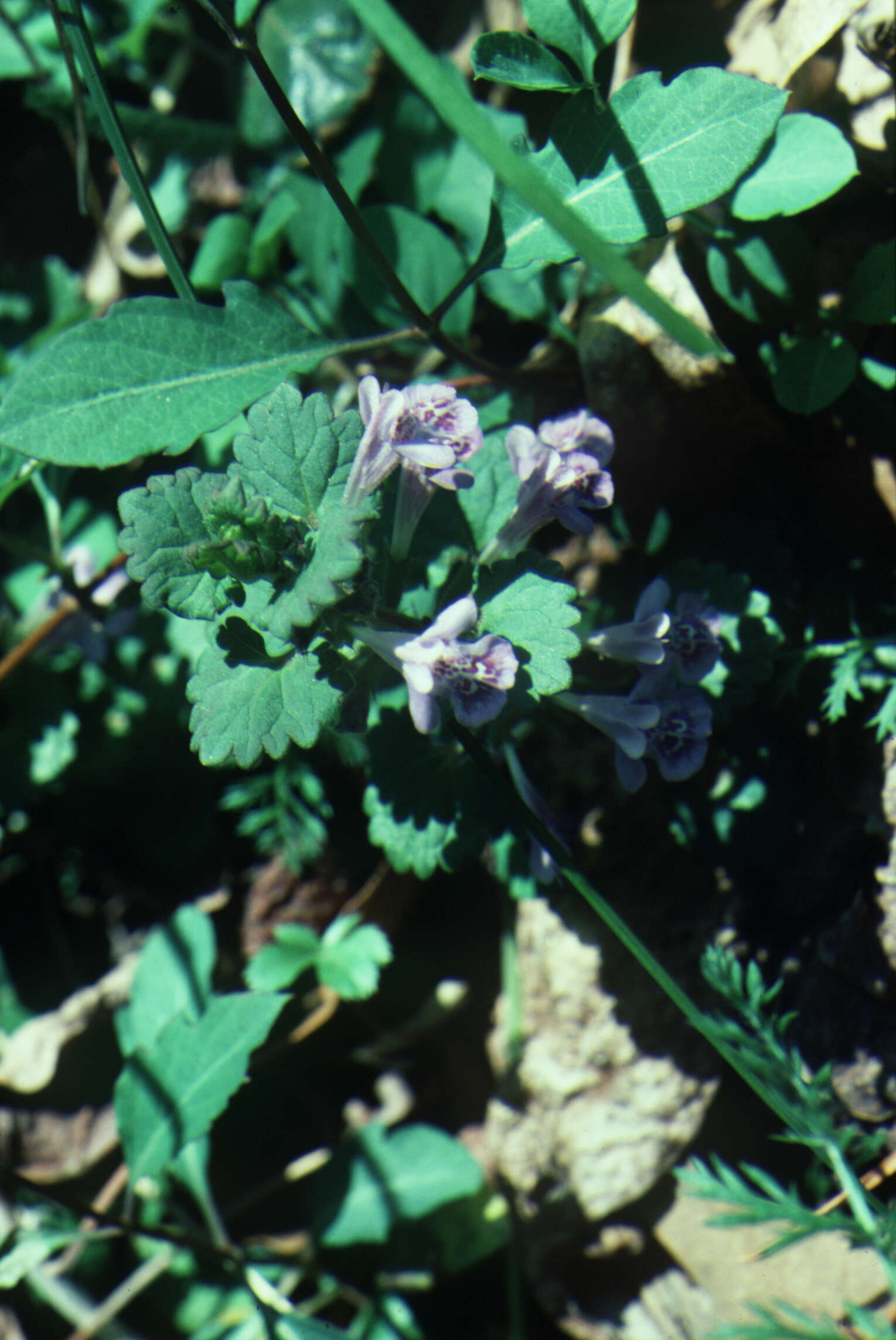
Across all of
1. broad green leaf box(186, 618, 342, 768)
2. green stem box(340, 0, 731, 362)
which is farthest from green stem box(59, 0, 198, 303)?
green stem box(340, 0, 731, 362)

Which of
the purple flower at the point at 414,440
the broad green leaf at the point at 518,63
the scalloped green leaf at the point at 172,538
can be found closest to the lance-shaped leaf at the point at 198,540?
the scalloped green leaf at the point at 172,538

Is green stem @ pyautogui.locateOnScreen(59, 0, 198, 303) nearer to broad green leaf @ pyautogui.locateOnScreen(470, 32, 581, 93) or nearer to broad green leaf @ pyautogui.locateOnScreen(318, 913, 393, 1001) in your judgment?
broad green leaf @ pyautogui.locateOnScreen(470, 32, 581, 93)

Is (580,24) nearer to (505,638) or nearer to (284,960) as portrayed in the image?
(505,638)

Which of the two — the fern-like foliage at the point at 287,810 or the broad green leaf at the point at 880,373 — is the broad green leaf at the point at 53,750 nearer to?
the fern-like foliage at the point at 287,810

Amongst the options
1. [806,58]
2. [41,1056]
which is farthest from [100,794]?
[806,58]

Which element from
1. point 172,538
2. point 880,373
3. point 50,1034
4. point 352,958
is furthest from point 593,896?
point 50,1034
